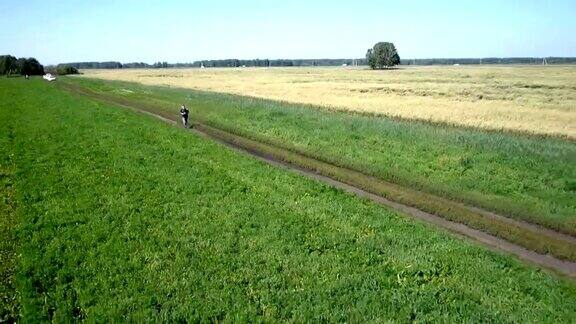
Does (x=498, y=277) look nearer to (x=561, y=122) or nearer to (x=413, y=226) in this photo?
(x=413, y=226)

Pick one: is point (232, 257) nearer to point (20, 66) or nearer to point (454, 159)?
point (454, 159)

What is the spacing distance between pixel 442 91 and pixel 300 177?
177ft

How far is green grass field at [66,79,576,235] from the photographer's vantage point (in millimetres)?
19281

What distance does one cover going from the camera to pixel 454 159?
24609 mm

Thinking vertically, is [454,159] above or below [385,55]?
below

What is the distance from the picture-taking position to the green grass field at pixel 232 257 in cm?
1082

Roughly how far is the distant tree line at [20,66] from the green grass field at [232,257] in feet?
547

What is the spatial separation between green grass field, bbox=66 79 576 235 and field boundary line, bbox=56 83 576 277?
0.85 m

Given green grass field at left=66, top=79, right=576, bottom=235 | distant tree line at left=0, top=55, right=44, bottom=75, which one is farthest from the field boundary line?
distant tree line at left=0, top=55, right=44, bottom=75

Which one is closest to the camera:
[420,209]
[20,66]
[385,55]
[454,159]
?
[420,209]

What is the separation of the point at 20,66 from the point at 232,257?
608 ft

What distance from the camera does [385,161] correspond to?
25141mm

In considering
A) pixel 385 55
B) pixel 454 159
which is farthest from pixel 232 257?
pixel 385 55

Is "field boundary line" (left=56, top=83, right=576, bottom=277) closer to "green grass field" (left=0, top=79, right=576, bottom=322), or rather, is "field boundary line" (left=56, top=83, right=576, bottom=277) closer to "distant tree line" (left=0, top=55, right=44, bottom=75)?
"green grass field" (left=0, top=79, right=576, bottom=322)
